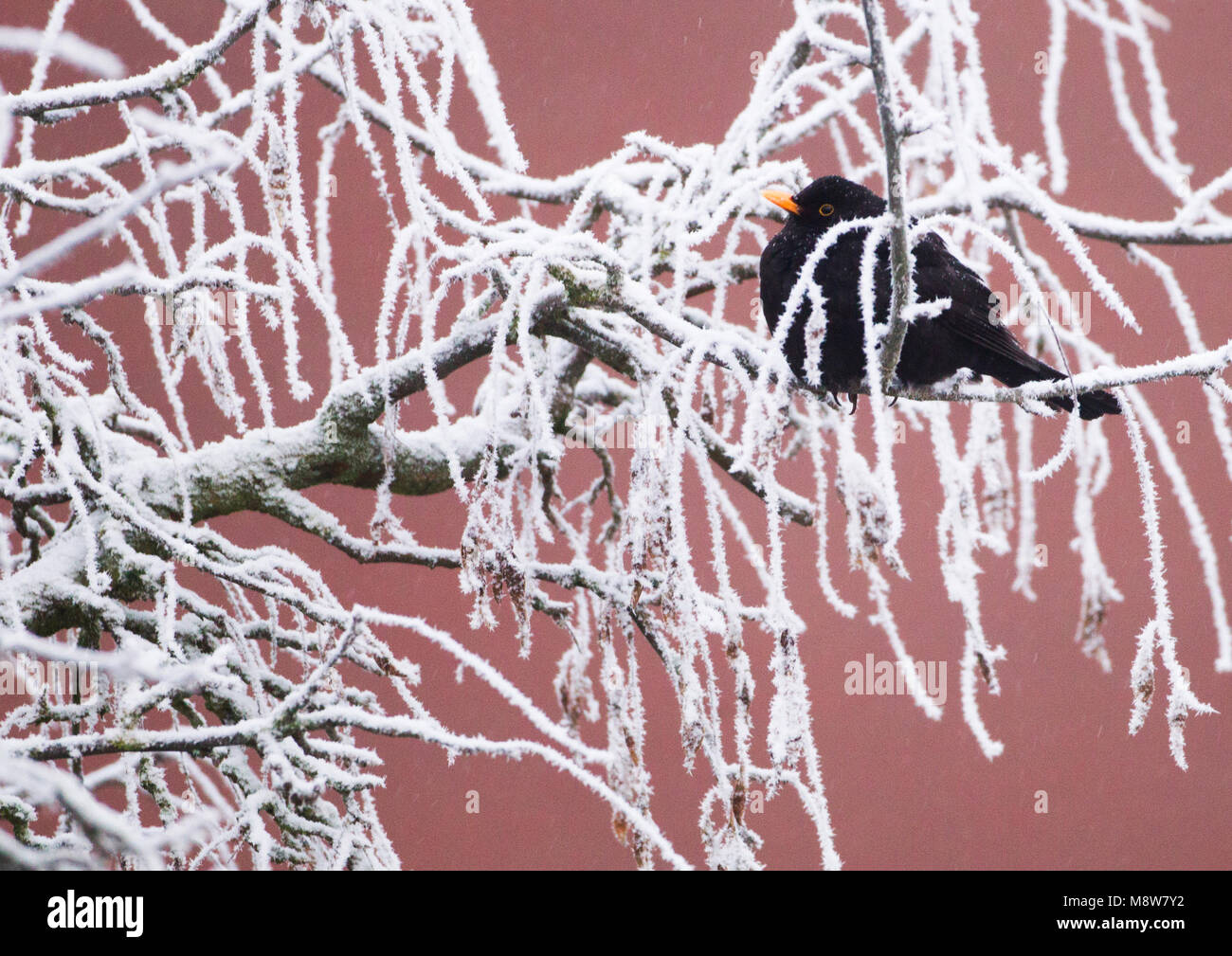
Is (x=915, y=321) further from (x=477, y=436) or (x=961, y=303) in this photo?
(x=477, y=436)

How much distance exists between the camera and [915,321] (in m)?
1.36

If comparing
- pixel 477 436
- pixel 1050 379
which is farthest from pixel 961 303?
pixel 477 436

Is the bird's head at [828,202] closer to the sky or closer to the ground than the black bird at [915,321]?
closer to the sky

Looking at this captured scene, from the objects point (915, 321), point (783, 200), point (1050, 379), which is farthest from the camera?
point (783, 200)

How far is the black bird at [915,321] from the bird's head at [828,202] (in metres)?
0.02

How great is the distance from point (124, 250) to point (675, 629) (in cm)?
222

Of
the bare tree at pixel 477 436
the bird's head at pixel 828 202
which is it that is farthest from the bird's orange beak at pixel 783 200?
the bare tree at pixel 477 436

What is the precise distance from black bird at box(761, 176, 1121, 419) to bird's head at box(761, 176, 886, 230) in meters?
0.02

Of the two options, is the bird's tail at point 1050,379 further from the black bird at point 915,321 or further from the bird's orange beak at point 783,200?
the bird's orange beak at point 783,200

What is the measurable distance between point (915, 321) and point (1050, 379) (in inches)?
8.2

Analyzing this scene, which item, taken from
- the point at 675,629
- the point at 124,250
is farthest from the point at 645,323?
the point at 124,250

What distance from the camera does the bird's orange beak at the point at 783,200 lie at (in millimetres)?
1587
